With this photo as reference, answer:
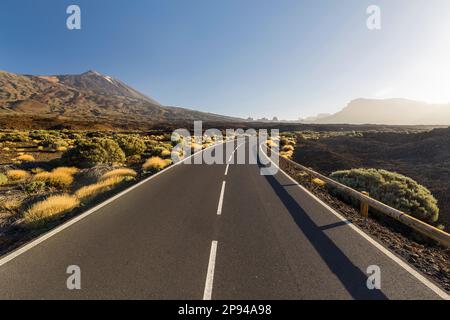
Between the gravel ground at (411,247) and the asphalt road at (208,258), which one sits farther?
the gravel ground at (411,247)

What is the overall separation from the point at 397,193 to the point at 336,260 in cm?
749

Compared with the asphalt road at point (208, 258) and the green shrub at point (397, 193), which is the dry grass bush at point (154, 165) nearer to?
the asphalt road at point (208, 258)

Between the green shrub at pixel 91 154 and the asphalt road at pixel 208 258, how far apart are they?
10585 millimetres

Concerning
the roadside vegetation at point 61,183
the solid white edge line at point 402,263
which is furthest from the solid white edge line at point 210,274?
the roadside vegetation at point 61,183

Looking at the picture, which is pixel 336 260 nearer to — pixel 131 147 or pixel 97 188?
pixel 97 188

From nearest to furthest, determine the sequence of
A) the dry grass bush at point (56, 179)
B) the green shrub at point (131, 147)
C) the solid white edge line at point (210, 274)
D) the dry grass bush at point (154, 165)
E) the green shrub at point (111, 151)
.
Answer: the solid white edge line at point (210, 274) < the dry grass bush at point (56, 179) < the dry grass bush at point (154, 165) < the green shrub at point (111, 151) < the green shrub at point (131, 147)

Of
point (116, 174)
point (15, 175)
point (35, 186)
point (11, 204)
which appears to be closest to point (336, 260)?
point (11, 204)

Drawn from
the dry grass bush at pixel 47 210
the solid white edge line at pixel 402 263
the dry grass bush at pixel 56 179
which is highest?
the dry grass bush at pixel 56 179

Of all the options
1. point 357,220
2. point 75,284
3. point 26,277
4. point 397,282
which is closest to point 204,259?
point 75,284

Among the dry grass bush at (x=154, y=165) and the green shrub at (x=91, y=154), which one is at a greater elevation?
the green shrub at (x=91, y=154)

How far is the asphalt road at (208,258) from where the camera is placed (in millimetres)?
3533

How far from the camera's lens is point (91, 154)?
16.5 meters

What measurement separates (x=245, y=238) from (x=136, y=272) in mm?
2421

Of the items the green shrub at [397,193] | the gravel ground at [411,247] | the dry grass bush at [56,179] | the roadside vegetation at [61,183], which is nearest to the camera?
the gravel ground at [411,247]
